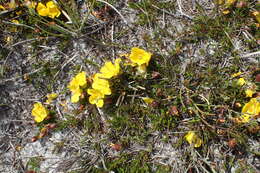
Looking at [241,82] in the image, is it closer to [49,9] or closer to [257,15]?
[257,15]

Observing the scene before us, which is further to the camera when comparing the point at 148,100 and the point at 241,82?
the point at 148,100

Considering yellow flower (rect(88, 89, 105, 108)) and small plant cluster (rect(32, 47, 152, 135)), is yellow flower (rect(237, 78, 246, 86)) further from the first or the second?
yellow flower (rect(88, 89, 105, 108))

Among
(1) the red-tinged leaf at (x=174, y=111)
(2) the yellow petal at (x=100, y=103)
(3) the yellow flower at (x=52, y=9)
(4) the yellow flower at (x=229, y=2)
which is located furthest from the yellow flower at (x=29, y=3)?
(4) the yellow flower at (x=229, y=2)

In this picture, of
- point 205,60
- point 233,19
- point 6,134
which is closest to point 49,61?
point 6,134

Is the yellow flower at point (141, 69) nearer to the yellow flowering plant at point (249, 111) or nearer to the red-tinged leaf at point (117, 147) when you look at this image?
the red-tinged leaf at point (117, 147)

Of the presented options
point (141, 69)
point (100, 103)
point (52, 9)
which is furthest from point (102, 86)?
point (52, 9)

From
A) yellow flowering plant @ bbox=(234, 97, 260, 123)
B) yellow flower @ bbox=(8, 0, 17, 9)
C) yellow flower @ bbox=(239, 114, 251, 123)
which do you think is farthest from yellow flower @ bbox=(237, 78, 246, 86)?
yellow flower @ bbox=(8, 0, 17, 9)
